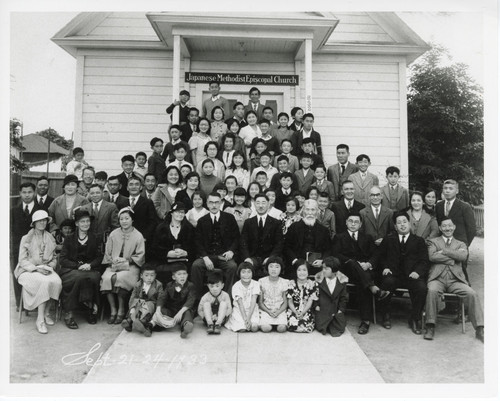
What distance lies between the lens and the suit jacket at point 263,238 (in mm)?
5859

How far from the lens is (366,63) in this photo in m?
9.34

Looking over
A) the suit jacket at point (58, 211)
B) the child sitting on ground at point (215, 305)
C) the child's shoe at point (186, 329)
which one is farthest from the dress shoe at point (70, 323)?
the suit jacket at point (58, 211)

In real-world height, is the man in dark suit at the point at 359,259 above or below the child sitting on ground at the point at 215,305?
above

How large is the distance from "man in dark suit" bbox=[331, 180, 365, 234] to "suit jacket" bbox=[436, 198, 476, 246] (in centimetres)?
112

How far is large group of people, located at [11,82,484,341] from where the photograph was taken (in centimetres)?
515

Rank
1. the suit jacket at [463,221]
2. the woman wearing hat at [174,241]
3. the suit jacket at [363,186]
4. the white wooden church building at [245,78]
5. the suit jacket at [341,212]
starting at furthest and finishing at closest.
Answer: the white wooden church building at [245,78] → the suit jacket at [363,186] → the suit jacket at [341,212] → the suit jacket at [463,221] → the woman wearing hat at [174,241]

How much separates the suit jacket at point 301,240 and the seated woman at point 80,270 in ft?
7.85

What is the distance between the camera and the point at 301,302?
205 inches

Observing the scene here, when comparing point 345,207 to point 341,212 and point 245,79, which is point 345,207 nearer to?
point 341,212

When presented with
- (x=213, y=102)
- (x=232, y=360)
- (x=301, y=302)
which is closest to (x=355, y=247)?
(x=301, y=302)

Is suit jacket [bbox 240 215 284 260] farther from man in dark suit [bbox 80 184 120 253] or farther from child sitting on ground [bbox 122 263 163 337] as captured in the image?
man in dark suit [bbox 80 184 120 253]

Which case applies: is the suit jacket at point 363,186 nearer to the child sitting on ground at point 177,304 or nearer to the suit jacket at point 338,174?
the suit jacket at point 338,174

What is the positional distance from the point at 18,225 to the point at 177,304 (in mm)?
2469

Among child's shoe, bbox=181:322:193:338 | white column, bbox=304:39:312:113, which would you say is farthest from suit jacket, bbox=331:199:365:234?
child's shoe, bbox=181:322:193:338
